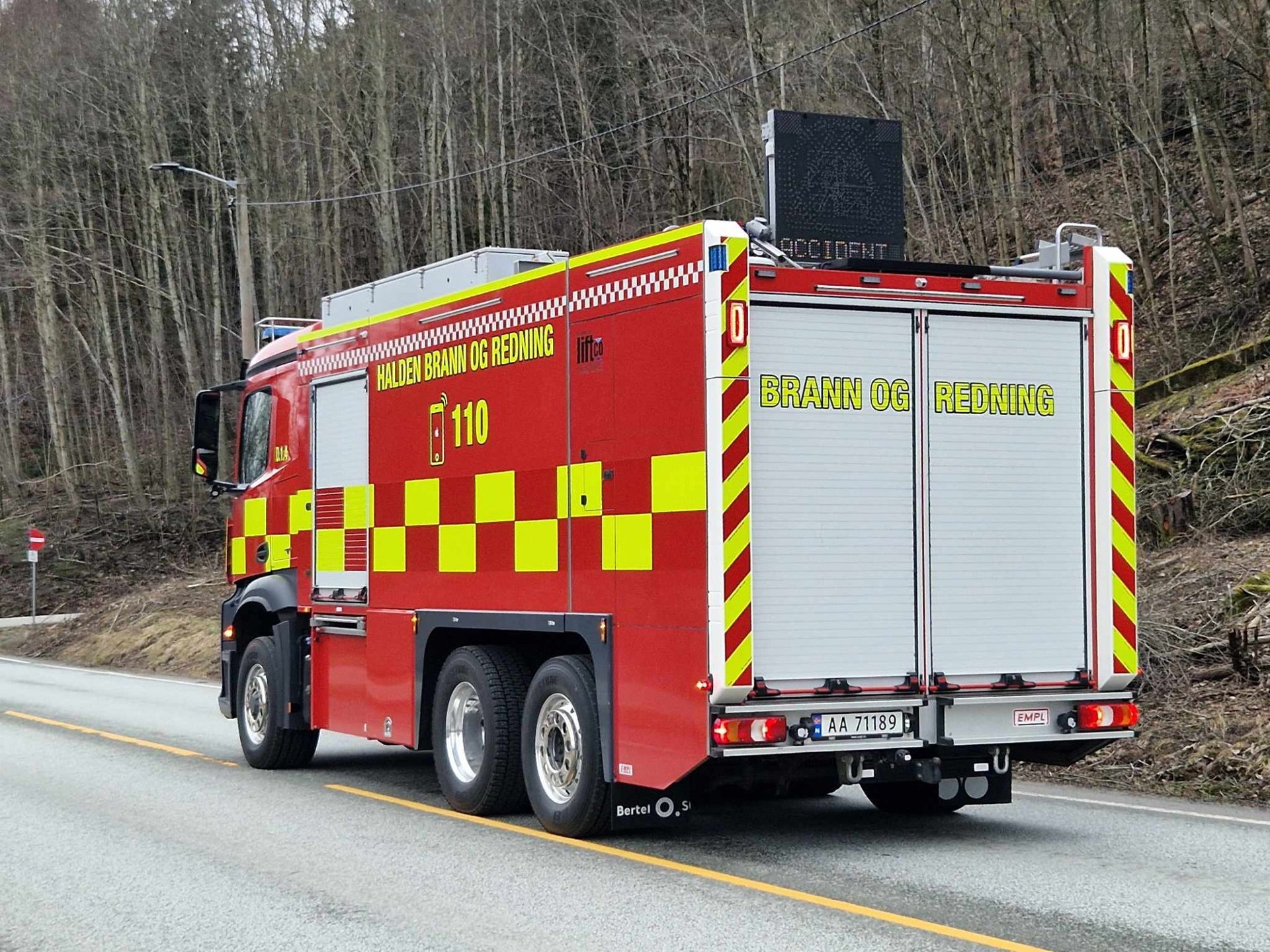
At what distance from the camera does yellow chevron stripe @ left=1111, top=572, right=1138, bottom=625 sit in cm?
880

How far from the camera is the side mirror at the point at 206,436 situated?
1301 cm

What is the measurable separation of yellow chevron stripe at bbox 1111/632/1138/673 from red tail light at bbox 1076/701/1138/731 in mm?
204

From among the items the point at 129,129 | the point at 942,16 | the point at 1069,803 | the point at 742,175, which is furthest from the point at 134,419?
the point at 1069,803

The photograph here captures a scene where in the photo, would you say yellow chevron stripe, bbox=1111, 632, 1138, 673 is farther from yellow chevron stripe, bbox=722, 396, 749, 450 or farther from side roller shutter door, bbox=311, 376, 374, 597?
side roller shutter door, bbox=311, 376, 374, 597

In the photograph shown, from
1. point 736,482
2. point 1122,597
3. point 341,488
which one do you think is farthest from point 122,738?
point 1122,597

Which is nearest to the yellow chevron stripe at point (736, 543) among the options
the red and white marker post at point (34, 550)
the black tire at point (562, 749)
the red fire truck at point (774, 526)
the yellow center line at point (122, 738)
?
the red fire truck at point (774, 526)

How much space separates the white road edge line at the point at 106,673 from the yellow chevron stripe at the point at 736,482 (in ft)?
49.3

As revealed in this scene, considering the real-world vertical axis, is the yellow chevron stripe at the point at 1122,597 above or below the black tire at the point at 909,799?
above

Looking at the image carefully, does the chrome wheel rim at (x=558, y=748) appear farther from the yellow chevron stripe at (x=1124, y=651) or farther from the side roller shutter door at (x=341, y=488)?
the yellow chevron stripe at (x=1124, y=651)

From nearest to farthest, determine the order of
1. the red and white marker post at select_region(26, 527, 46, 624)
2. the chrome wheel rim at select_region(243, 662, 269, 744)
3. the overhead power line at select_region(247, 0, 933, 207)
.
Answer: the chrome wheel rim at select_region(243, 662, 269, 744), the overhead power line at select_region(247, 0, 933, 207), the red and white marker post at select_region(26, 527, 46, 624)

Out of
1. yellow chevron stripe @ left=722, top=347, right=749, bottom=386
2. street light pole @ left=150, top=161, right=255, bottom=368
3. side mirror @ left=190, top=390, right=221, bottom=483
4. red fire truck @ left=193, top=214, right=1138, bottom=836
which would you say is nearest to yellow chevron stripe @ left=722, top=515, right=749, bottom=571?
red fire truck @ left=193, top=214, right=1138, bottom=836

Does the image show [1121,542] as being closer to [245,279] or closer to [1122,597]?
[1122,597]

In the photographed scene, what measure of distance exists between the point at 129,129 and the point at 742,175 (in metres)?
18.3

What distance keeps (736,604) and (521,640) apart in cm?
221
